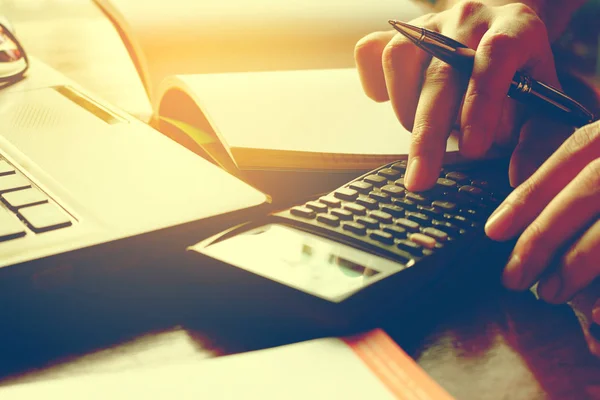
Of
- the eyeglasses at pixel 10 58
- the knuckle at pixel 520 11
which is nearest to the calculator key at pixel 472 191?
the knuckle at pixel 520 11

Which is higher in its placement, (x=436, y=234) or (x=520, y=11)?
(x=520, y=11)

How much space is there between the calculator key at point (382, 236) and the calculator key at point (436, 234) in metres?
0.02

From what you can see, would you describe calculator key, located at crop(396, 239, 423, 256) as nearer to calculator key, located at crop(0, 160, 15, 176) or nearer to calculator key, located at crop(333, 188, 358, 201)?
calculator key, located at crop(333, 188, 358, 201)

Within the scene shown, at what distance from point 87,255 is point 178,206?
0.06 metres

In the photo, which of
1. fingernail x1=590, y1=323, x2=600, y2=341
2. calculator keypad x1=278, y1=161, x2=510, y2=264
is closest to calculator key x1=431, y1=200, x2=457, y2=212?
calculator keypad x1=278, y1=161, x2=510, y2=264

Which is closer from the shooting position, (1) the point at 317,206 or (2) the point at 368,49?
(1) the point at 317,206

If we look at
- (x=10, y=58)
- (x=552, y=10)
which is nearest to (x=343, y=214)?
(x=10, y=58)

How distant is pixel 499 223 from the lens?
14.3 inches

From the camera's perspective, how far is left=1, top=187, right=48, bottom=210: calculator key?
31cm

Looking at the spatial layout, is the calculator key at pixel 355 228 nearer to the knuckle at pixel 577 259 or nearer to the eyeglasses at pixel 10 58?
the knuckle at pixel 577 259

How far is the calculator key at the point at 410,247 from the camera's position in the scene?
330 millimetres

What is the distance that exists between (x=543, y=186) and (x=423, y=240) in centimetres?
10

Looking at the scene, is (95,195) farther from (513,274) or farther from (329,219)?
(513,274)

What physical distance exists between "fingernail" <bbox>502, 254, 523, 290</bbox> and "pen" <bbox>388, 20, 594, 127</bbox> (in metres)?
0.17
